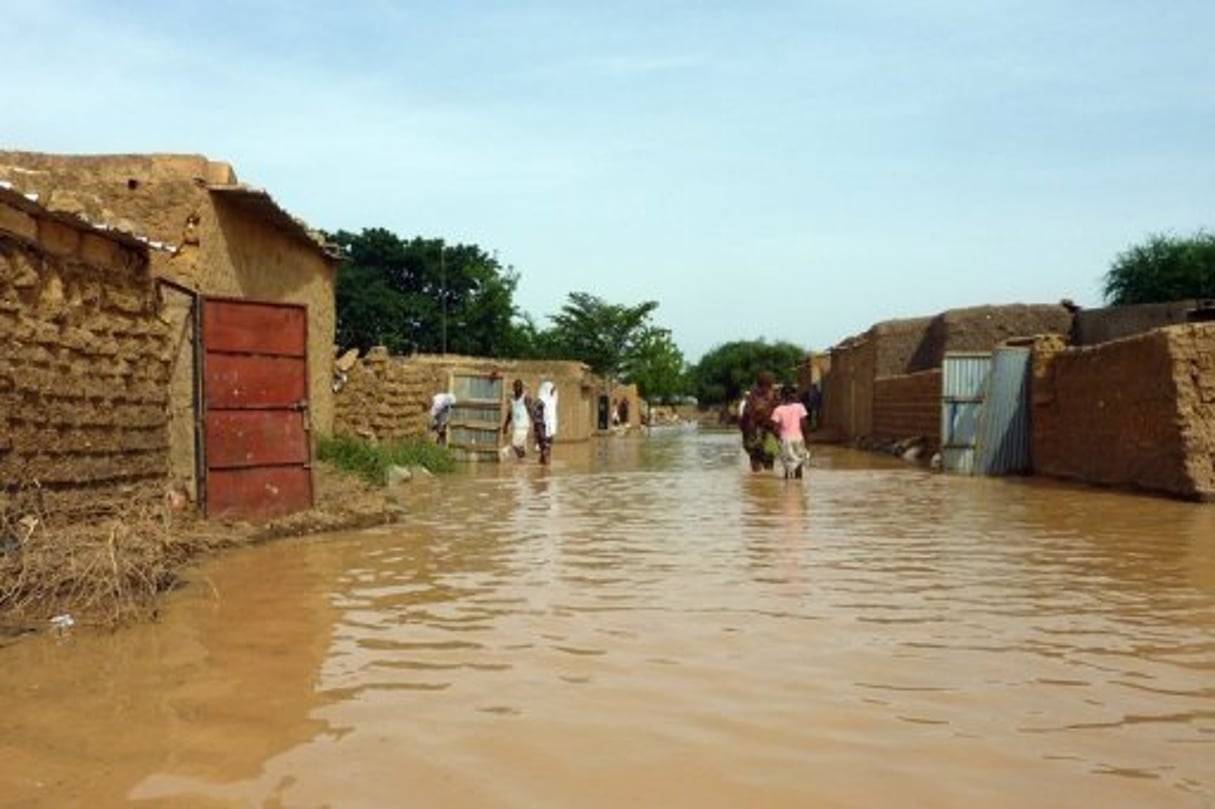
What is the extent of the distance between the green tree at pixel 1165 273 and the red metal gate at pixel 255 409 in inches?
1281

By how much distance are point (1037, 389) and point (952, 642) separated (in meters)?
12.6

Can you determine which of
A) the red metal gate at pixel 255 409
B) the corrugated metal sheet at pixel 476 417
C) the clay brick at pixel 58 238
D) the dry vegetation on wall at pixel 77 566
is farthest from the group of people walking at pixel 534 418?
the dry vegetation on wall at pixel 77 566

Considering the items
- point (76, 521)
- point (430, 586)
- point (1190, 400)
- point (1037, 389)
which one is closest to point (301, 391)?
point (76, 521)

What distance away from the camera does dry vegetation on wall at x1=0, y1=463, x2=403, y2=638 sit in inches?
212

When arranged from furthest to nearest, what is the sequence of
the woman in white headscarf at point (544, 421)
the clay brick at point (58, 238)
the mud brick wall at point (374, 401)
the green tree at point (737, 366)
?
the green tree at point (737, 366) < the woman in white headscarf at point (544, 421) < the mud brick wall at point (374, 401) < the clay brick at point (58, 238)

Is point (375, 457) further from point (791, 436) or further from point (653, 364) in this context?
point (653, 364)

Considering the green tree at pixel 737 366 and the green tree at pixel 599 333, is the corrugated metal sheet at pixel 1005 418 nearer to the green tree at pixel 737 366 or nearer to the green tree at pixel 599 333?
the green tree at pixel 599 333

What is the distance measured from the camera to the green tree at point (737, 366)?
80125 mm

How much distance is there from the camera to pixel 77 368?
743 centimetres

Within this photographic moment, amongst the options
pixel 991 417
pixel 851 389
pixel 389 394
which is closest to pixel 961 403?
pixel 991 417

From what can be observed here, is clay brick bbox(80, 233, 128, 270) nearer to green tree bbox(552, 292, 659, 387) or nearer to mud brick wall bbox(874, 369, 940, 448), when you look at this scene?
mud brick wall bbox(874, 369, 940, 448)

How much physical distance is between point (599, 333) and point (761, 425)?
34.8 m

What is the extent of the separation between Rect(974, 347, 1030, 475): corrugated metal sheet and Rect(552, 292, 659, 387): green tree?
33319mm

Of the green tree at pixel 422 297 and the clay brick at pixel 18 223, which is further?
the green tree at pixel 422 297
